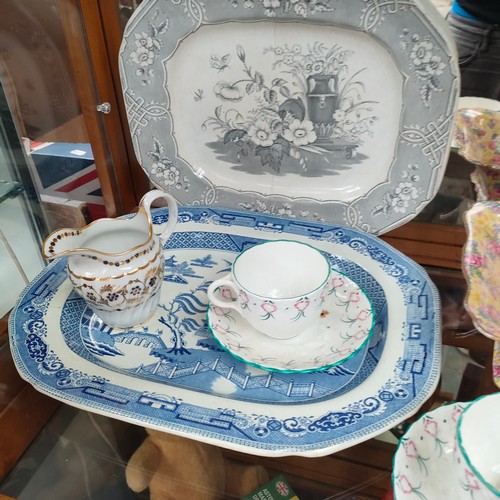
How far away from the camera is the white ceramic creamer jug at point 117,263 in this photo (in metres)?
0.40

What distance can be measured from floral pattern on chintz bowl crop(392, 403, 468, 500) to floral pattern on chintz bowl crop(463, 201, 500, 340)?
6 centimetres

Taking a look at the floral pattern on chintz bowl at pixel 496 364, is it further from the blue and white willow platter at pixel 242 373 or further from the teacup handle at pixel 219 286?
the teacup handle at pixel 219 286

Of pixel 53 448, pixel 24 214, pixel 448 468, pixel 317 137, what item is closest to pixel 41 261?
pixel 24 214

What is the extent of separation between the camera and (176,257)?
0.52m

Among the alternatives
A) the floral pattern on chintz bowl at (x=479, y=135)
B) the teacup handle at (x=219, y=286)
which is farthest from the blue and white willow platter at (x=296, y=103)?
the teacup handle at (x=219, y=286)

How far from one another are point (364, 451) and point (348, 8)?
1.19ft

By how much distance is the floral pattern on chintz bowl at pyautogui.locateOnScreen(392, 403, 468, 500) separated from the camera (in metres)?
0.31

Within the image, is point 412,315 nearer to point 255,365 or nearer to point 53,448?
point 255,365

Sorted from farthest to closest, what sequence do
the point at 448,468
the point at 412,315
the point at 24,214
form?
1. the point at 24,214
2. the point at 412,315
3. the point at 448,468

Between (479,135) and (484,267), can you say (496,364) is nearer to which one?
(484,267)

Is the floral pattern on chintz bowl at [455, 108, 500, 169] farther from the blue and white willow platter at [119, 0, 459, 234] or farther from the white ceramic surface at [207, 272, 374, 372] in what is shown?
the white ceramic surface at [207, 272, 374, 372]

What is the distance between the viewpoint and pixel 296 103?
1.61ft

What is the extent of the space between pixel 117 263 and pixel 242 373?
0.13 metres

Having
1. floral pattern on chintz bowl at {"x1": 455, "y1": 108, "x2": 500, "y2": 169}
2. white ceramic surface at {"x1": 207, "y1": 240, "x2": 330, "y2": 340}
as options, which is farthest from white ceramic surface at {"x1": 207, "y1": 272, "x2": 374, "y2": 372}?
floral pattern on chintz bowl at {"x1": 455, "y1": 108, "x2": 500, "y2": 169}
